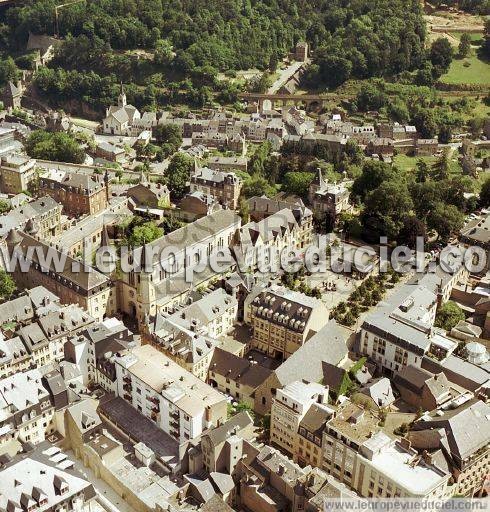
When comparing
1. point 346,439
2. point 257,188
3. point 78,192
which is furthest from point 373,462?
point 78,192

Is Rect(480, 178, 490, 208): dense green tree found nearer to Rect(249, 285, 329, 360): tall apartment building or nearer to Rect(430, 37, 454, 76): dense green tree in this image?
Rect(249, 285, 329, 360): tall apartment building

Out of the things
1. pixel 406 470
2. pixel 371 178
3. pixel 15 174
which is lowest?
pixel 406 470

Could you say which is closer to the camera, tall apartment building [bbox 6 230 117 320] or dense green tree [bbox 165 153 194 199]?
tall apartment building [bbox 6 230 117 320]

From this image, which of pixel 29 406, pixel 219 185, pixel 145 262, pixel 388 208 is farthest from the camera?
pixel 219 185

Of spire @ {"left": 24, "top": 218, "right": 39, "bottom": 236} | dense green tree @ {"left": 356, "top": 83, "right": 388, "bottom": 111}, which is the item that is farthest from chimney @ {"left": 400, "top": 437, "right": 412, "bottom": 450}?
dense green tree @ {"left": 356, "top": 83, "right": 388, "bottom": 111}

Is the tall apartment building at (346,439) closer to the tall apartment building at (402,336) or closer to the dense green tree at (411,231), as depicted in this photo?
the tall apartment building at (402,336)

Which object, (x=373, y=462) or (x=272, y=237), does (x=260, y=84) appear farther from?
(x=373, y=462)

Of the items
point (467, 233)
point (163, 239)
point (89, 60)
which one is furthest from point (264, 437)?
point (89, 60)
